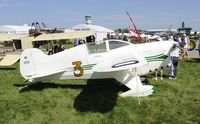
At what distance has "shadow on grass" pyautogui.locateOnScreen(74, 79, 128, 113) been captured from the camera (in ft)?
23.5

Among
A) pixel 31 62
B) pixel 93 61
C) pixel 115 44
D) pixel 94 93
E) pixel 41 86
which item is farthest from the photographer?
pixel 41 86

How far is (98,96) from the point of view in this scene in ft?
26.8

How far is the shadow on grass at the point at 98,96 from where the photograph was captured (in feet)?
23.5

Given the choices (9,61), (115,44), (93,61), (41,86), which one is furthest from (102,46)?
(9,61)

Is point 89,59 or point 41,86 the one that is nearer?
point 89,59

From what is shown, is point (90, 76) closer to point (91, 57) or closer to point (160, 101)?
point (91, 57)

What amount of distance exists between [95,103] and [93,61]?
4.94 feet

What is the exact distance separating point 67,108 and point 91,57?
79.4 inches

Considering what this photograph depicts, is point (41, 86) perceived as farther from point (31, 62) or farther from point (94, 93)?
point (94, 93)

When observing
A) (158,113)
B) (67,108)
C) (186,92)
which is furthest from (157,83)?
(67,108)

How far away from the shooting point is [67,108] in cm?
714

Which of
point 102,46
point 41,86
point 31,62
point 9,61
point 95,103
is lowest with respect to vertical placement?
point 95,103

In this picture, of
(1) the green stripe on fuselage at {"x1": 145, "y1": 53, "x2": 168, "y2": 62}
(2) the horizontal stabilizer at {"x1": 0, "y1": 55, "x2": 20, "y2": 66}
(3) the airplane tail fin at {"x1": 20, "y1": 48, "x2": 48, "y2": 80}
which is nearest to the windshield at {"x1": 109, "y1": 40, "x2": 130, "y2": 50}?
(1) the green stripe on fuselage at {"x1": 145, "y1": 53, "x2": 168, "y2": 62}

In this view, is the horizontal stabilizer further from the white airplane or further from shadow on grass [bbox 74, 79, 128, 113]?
shadow on grass [bbox 74, 79, 128, 113]
